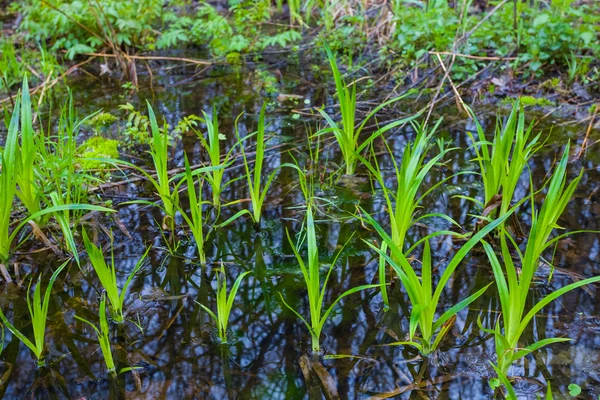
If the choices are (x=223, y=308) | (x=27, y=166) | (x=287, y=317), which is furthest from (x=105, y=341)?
(x=27, y=166)

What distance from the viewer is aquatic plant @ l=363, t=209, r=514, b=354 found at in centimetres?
176

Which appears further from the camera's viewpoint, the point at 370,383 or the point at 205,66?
the point at 205,66

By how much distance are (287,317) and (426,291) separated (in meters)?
0.61

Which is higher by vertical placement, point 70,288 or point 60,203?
point 60,203

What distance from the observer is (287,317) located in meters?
2.16

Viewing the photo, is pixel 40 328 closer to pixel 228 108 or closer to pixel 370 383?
pixel 370 383

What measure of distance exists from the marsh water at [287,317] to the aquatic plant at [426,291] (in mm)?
78

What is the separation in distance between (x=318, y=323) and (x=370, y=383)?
264 millimetres

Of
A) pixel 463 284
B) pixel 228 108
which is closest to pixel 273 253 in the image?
pixel 463 284

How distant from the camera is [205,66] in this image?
5301mm

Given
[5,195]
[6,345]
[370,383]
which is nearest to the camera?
[370,383]

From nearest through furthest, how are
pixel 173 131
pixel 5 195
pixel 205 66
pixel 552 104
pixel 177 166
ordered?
pixel 5 195, pixel 177 166, pixel 173 131, pixel 552 104, pixel 205 66

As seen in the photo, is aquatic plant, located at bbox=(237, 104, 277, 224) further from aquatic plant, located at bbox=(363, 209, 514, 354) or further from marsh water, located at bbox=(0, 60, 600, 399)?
aquatic plant, located at bbox=(363, 209, 514, 354)

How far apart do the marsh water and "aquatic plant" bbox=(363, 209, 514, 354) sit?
8 cm
